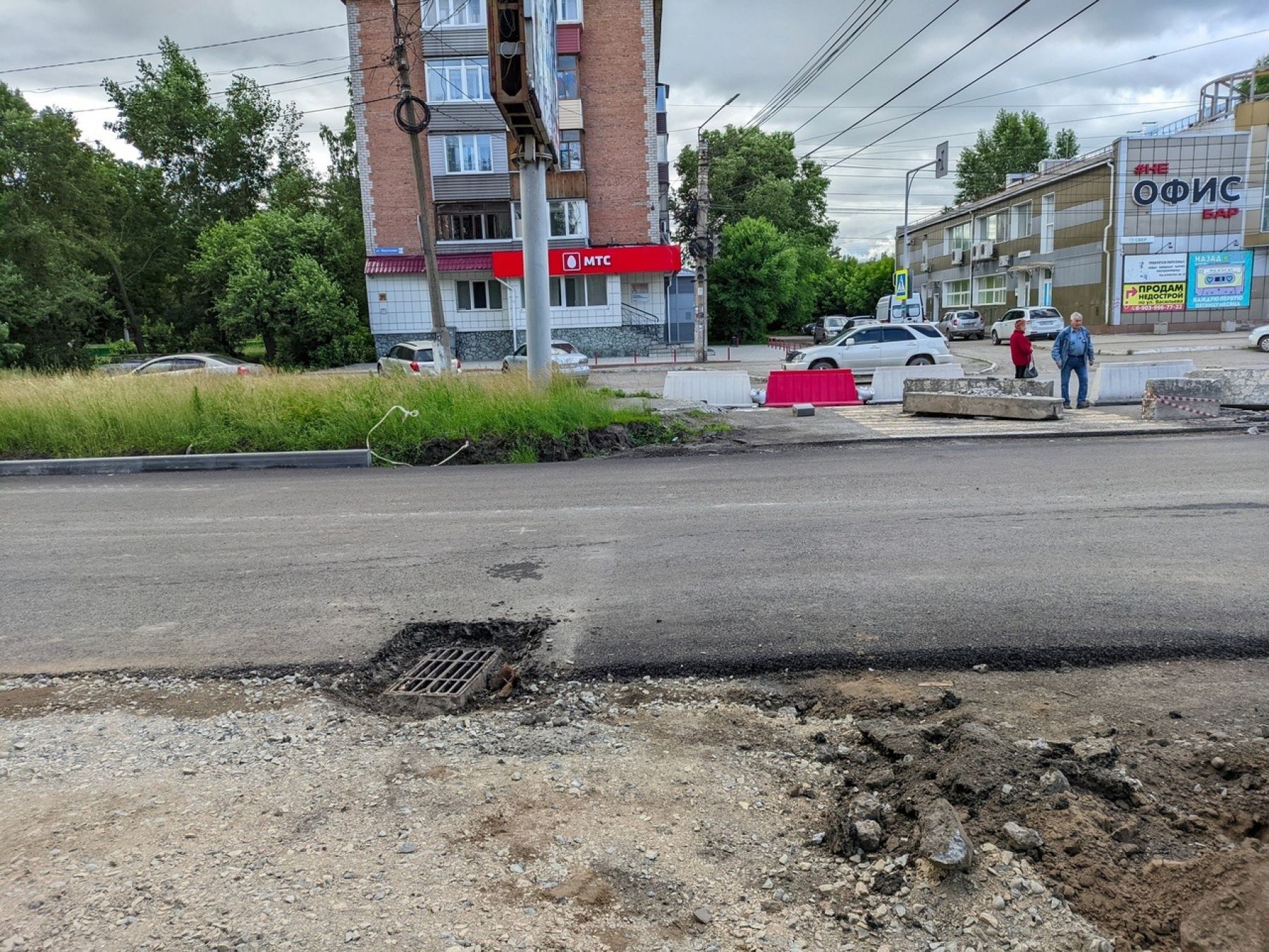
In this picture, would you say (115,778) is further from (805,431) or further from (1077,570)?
(805,431)

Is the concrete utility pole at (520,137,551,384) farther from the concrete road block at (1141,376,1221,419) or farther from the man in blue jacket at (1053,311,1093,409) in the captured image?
the concrete road block at (1141,376,1221,419)

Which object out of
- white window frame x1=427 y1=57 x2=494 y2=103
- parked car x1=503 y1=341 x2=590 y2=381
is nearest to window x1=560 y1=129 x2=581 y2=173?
white window frame x1=427 y1=57 x2=494 y2=103

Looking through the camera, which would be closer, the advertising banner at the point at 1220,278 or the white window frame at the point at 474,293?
the white window frame at the point at 474,293

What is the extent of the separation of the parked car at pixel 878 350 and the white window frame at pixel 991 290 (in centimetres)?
3418

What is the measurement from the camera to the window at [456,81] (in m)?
39.6

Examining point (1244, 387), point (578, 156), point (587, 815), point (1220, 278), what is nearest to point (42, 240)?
point (578, 156)

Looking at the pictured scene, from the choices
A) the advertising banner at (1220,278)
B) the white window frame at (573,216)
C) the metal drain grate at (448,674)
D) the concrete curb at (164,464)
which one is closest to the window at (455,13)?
the white window frame at (573,216)

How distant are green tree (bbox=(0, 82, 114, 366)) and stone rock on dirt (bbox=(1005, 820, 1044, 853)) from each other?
38792 millimetres

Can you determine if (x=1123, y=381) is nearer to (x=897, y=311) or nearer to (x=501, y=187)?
(x=897, y=311)

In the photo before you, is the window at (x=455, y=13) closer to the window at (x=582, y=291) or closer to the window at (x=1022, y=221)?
the window at (x=582, y=291)

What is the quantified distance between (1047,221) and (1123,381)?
123 feet

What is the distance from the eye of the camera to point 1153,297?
43.9 metres

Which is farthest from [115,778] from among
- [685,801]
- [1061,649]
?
[1061,649]

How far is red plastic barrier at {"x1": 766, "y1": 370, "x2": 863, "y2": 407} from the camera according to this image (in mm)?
18016
